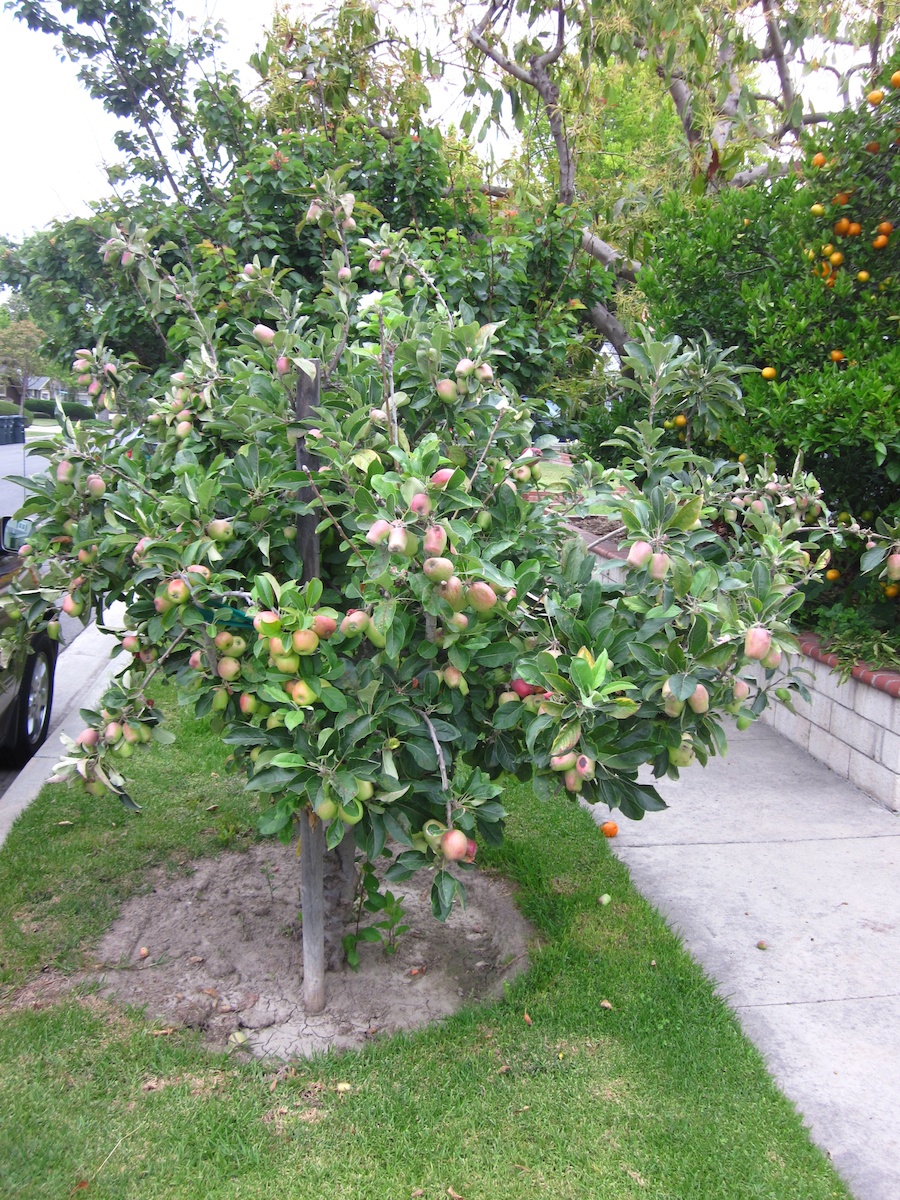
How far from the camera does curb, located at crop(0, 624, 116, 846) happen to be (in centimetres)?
485

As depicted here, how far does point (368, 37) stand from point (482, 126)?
148cm

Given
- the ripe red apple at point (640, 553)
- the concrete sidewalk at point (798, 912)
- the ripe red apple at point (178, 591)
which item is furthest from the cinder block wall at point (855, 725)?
the ripe red apple at point (178, 591)

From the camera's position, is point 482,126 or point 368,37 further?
point 482,126

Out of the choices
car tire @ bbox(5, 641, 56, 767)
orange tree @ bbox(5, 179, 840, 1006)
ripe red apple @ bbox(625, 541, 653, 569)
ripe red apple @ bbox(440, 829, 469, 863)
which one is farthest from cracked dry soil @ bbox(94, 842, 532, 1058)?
car tire @ bbox(5, 641, 56, 767)

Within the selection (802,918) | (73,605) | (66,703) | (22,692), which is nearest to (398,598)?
(73,605)

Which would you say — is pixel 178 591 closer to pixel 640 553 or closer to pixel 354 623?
pixel 354 623

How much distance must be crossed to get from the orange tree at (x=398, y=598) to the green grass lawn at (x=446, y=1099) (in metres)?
0.72

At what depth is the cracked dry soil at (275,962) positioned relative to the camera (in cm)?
318

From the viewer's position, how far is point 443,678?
8.22 feet

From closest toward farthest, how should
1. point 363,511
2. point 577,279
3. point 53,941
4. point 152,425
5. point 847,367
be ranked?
point 363,511 → point 152,425 → point 53,941 → point 847,367 → point 577,279

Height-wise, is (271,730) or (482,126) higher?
(482,126)

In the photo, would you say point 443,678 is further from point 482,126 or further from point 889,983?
point 482,126

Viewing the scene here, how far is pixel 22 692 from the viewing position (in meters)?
5.55

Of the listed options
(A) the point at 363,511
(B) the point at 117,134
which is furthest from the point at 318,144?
(A) the point at 363,511
